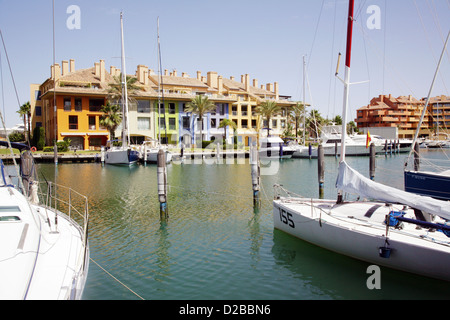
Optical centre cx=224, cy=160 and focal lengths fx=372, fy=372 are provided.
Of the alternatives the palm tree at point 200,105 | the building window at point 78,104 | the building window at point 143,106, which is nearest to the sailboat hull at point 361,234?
the palm tree at point 200,105

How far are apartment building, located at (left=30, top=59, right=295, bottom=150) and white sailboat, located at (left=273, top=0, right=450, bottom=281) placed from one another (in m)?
41.5

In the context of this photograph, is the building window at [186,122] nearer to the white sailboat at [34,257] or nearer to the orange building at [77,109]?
the orange building at [77,109]

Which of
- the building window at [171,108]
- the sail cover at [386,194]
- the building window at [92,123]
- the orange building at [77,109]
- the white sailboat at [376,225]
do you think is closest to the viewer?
the white sailboat at [376,225]

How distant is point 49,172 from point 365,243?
35565mm

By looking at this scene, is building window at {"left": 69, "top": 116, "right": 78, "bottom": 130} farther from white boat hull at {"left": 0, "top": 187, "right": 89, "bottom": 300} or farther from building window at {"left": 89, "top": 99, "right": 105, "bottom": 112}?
white boat hull at {"left": 0, "top": 187, "right": 89, "bottom": 300}

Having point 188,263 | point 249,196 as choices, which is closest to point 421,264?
point 188,263

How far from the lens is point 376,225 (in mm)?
12055

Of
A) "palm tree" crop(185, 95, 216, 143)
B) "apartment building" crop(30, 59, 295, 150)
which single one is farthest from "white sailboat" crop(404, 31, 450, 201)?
"palm tree" crop(185, 95, 216, 143)

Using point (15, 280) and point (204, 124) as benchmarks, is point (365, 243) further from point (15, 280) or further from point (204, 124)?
point (204, 124)

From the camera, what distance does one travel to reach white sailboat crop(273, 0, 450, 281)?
33.8 feet

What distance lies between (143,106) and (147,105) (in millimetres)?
750

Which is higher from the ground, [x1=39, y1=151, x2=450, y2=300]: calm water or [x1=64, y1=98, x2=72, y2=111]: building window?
[x1=64, y1=98, x2=72, y2=111]: building window

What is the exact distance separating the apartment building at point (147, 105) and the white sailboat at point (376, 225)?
41548 mm

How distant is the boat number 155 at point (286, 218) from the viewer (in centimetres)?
1461
